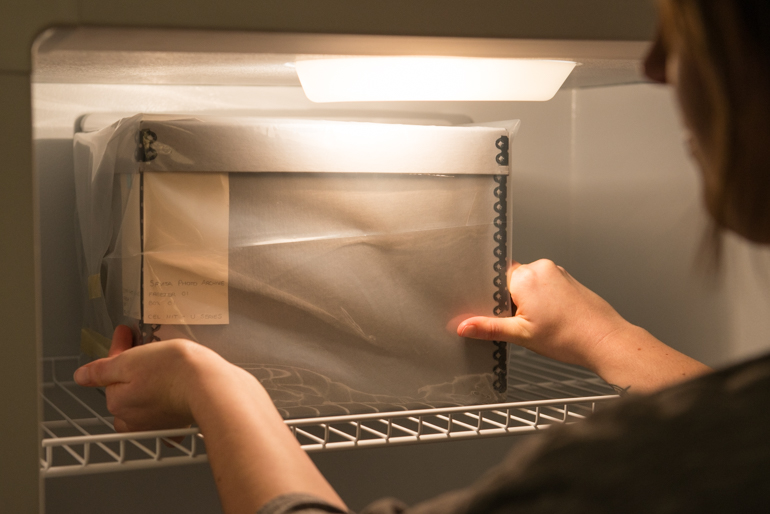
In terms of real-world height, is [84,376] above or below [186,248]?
below

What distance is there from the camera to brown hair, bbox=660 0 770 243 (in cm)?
29

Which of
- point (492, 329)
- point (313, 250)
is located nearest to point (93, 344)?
point (313, 250)

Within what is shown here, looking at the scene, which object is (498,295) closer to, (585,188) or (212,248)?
(212,248)

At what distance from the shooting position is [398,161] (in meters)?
0.63

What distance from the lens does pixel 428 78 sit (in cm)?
56

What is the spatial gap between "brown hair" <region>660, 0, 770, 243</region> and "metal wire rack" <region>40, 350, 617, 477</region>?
13.4 inches

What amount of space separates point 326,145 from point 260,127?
6cm

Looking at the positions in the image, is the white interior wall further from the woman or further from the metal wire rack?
the woman

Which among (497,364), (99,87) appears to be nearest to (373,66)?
(497,364)

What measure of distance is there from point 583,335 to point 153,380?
0.41m

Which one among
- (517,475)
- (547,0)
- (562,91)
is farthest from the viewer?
(562,91)

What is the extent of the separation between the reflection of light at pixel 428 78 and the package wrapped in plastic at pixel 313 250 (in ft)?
0.14

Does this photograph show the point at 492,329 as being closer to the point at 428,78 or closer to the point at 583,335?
the point at 583,335

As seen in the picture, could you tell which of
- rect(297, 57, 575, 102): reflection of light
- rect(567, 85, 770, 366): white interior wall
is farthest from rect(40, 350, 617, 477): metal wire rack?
rect(297, 57, 575, 102): reflection of light
